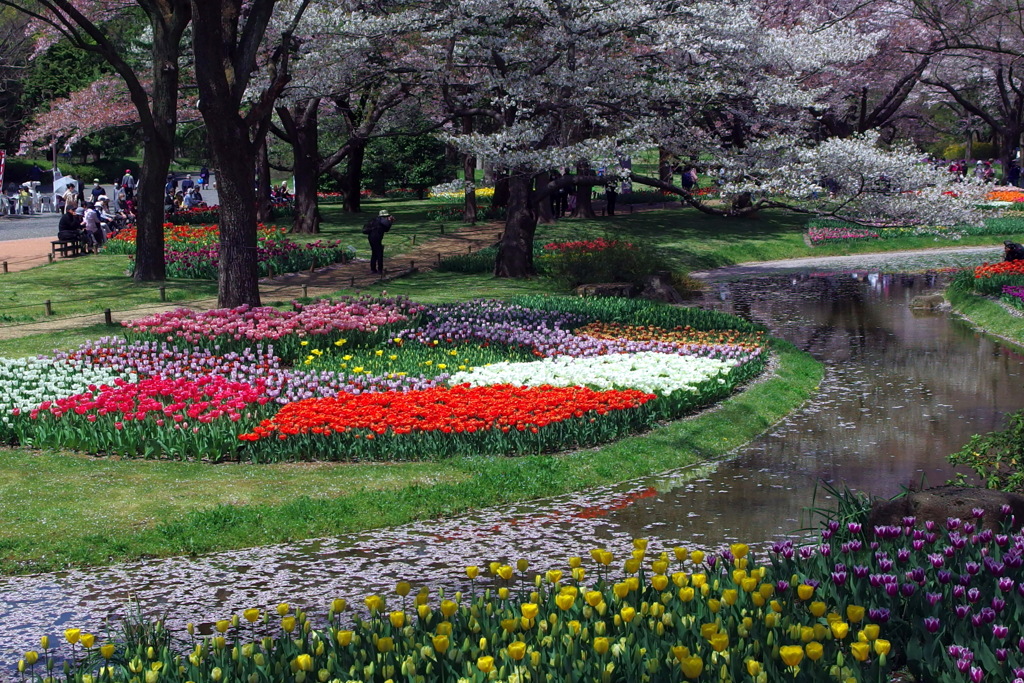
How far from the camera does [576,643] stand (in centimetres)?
481

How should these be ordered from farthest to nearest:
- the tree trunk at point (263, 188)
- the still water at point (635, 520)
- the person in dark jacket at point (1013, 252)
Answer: the tree trunk at point (263, 188), the person in dark jacket at point (1013, 252), the still water at point (635, 520)

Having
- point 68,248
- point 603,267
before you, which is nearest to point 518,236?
point 603,267

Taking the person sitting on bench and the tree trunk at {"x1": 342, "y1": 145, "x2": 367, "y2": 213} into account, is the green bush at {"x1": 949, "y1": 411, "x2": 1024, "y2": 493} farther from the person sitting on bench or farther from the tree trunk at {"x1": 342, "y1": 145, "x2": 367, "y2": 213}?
the tree trunk at {"x1": 342, "y1": 145, "x2": 367, "y2": 213}

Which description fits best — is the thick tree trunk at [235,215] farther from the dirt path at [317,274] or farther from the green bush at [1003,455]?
the green bush at [1003,455]

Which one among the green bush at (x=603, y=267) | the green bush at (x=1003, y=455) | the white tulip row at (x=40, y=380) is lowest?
the white tulip row at (x=40, y=380)

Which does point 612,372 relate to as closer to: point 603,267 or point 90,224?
point 603,267

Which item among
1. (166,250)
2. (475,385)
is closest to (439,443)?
(475,385)

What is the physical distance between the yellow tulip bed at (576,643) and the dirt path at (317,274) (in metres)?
14.4

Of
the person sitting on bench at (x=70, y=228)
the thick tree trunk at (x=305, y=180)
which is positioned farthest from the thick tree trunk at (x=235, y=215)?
the thick tree trunk at (x=305, y=180)

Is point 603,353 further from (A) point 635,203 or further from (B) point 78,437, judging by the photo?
(A) point 635,203

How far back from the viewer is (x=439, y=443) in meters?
10.8

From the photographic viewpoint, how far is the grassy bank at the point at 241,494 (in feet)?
27.7

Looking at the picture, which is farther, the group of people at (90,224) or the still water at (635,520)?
the group of people at (90,224)

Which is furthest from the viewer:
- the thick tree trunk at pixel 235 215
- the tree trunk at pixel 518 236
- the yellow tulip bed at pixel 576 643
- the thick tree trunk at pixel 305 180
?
the thick tree trunk at pixel 305 180
